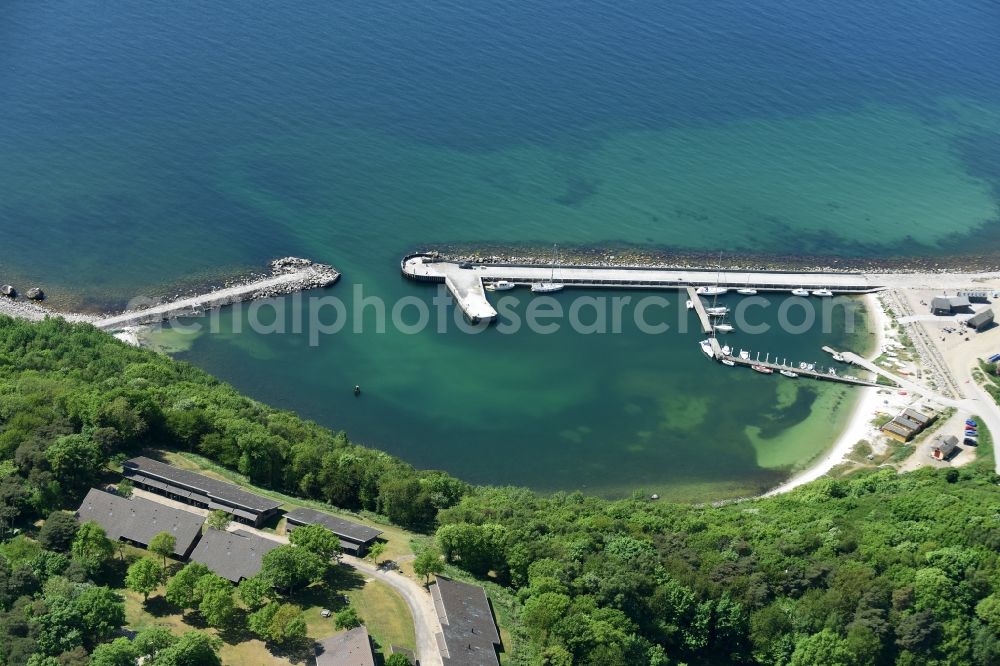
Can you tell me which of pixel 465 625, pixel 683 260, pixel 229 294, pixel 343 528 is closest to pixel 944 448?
pixel 683 260

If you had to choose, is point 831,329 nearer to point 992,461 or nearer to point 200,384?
point 992,461

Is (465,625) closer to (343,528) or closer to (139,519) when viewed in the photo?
(343,528)

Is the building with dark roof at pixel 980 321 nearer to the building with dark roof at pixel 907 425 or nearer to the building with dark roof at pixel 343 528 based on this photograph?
the building with dark roof at pixel 907 425

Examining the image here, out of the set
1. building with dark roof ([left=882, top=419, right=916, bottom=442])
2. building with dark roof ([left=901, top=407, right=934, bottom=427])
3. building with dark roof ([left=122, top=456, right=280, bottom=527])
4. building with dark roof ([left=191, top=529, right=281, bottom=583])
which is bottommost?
building with dark roof ([left=191, top=529, right=281, bottom=583])

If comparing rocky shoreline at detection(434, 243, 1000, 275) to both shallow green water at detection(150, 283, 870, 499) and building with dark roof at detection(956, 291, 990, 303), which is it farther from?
shallow green water at detection(150, 283, 870, 499)

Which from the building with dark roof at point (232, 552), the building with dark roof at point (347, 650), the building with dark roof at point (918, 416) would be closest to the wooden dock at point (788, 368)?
the building with dark roof at point (918, 416)

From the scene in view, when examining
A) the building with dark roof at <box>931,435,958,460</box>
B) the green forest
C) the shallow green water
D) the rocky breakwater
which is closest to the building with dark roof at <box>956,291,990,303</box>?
the shallow green water
